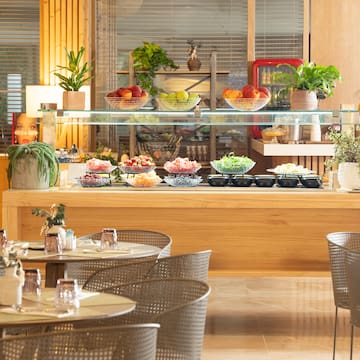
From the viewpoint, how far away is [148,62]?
12.0 metres

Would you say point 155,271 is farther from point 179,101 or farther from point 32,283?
point 179,101

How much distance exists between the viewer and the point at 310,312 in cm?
770

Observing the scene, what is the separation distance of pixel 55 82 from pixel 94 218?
5.19 m

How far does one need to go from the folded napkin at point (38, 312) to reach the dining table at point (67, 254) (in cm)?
119

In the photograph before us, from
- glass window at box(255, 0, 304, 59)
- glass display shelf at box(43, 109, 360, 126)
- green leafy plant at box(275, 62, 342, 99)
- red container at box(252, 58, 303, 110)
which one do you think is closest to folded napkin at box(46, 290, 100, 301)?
glass display shelf at box(43, 109, 360, 126)

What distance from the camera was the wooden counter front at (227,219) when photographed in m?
6.99

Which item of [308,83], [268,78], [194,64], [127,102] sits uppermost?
[194,64]

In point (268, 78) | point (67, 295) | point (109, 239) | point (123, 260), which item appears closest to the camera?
point (67, 295)

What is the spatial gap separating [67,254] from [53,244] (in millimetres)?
99

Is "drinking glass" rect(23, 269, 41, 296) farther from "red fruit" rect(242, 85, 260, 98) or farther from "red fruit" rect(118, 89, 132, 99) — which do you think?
"red fruit" rect(242, 85, 260, 98)

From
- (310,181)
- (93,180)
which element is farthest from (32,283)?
(310,181)

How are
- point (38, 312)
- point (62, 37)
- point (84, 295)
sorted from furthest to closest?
point (62, 37) < point (84, 295) < point (38, 312)

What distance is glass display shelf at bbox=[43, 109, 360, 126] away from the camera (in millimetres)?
7047

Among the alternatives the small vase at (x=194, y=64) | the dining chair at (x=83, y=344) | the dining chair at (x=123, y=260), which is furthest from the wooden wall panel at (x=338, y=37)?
the dining chair at (x=83, y=344)
